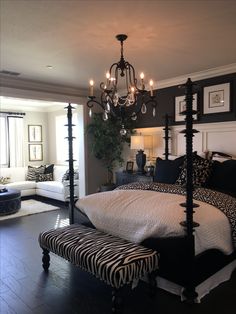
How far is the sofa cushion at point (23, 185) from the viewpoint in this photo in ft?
22.0

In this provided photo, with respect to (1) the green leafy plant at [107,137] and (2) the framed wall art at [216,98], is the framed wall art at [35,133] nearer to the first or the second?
(1) the green leafy plant at [107,137]

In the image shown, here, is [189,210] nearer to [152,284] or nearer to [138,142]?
[152,284]

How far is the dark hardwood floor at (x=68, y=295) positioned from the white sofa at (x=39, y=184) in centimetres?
293

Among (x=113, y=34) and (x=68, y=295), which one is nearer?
(x=68, y=295)

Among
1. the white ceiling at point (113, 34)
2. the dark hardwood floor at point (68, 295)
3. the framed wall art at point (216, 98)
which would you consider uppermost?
the white ceiling at point (113, 34)

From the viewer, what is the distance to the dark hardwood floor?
7.43 feet

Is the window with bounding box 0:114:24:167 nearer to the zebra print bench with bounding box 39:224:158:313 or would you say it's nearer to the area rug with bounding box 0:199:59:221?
the area rug with bounding box 0:199:59:221

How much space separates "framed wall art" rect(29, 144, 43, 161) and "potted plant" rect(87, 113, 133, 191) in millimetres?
3046

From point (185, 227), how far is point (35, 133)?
22.2ft

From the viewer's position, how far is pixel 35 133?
321 inches

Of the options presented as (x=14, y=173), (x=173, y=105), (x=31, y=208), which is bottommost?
(x=31, y=208)

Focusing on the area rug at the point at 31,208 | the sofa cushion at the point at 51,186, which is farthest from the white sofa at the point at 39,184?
the area rug at the point at 31,208

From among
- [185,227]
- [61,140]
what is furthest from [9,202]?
[185,227]

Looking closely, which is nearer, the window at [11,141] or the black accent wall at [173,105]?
the black accent wall at [173,105]
